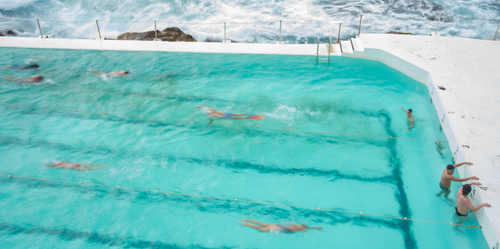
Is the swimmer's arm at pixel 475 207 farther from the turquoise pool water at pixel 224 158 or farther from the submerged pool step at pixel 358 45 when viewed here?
the submerged pool step at pixel 358 45

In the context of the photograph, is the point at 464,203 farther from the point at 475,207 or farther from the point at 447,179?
the point at 447,179

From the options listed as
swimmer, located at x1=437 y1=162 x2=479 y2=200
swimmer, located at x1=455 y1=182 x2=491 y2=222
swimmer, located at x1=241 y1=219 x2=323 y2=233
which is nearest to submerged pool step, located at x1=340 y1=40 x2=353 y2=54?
swimmer, located at x1=437 y1=162 x2=479 y2=200

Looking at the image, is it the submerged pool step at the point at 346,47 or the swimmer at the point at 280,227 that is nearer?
→ the swimmer at the point at 280,227

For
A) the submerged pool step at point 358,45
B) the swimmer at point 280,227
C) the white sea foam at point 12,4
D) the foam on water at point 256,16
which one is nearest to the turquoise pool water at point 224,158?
the swimmer at point 280,227

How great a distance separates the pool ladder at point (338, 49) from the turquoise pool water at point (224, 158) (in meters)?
0.49

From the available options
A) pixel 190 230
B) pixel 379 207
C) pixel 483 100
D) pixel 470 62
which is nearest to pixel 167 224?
pixel 190 230

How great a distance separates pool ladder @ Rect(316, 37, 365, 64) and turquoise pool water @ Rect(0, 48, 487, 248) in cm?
49

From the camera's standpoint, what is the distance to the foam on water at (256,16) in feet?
44.2

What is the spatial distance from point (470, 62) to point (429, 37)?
2.02 meters

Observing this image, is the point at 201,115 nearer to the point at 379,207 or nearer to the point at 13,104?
the point at 379,207

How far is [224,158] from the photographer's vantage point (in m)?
6.17

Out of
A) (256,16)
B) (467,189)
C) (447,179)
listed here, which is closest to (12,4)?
(256,16)

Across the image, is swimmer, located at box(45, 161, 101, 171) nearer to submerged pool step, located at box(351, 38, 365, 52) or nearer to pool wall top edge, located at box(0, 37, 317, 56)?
pool wall top edge, located at box(0, 37, 317, 56)

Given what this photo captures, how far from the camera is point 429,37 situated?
32.6 ft
